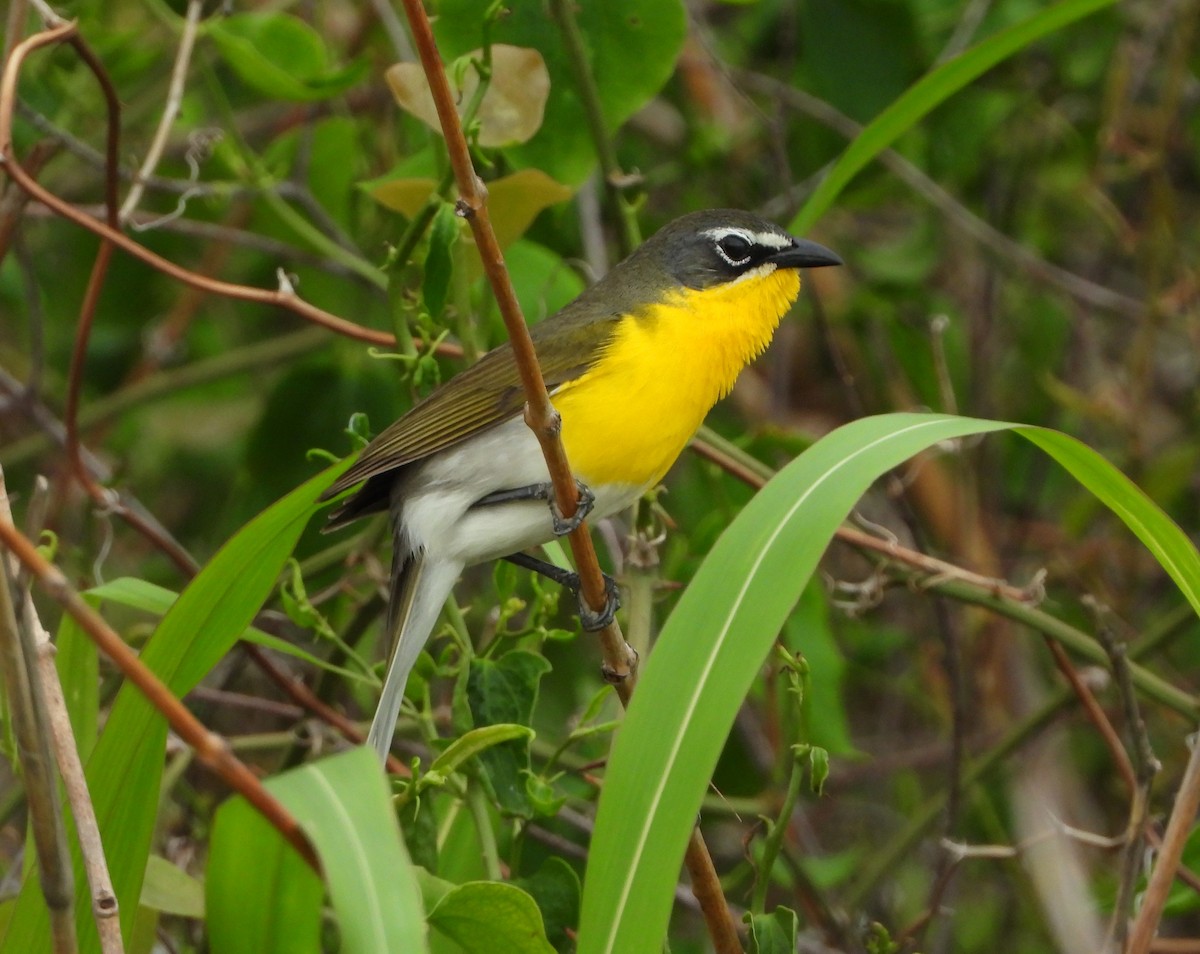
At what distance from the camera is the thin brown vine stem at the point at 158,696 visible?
1.33 m

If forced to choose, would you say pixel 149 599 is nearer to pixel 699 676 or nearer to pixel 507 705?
pixel 507 705

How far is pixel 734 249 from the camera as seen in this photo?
3.14 metres

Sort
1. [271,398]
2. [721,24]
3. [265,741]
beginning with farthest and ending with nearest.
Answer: [721,24]
[271,398]
[265,741]

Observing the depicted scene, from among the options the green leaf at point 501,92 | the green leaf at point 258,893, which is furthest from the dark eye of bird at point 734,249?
the green leaf at point 258,893

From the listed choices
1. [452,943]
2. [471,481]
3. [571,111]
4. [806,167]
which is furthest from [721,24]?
[452,943]

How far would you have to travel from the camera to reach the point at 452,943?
208 cm

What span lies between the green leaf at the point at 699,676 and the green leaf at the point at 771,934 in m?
0.40

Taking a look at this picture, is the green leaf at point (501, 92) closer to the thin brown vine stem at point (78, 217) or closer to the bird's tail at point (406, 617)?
the thin brown vine stem at point (78, 217)

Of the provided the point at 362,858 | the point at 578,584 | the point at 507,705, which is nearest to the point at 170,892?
the point at 507,705

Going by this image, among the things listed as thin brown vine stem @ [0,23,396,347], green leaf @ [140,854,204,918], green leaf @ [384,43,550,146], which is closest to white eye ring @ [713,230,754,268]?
green leaf @ [384,43,550,146]

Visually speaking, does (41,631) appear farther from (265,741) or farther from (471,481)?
(265,741)

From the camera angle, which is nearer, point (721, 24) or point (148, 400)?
point (148, 400)

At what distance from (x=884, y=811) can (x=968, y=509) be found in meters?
0.99

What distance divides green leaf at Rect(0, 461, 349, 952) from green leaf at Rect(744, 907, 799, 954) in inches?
30.3
